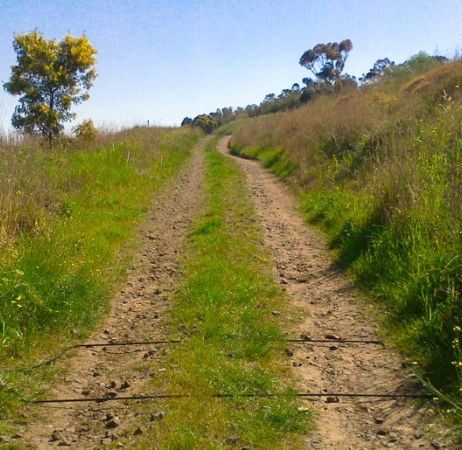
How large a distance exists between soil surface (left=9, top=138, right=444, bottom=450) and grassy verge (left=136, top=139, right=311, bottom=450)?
0.15 meters

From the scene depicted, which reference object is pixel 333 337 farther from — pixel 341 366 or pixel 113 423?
pixel 113 423

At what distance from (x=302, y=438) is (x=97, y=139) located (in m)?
14.9

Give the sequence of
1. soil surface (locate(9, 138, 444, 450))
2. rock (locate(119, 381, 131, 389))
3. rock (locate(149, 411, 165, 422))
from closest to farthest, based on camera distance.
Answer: soil surface (locate(9, 138, 444, 450))
rock (locate(149, 411, 165, 422))
rock (locate(119, 381, 131, 389))

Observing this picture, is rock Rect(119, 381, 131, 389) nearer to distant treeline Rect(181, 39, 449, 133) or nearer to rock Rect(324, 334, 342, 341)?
rock Rect(324, 334, 342, 341)

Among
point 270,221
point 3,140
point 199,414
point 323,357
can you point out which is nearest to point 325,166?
point 270,221

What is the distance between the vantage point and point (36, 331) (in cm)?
500

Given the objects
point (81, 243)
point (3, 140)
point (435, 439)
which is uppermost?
point (3, 140)

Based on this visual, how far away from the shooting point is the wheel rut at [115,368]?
12.0ft

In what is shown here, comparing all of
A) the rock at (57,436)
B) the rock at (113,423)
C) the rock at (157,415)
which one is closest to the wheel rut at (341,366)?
the rock at (157,415)

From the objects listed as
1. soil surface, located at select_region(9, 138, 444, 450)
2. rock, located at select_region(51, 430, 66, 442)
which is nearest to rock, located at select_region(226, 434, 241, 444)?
soil surface, located at select_region(9, 138, 444, 450)

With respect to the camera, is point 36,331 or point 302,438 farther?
point 36,331

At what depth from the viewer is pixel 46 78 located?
59.0ft

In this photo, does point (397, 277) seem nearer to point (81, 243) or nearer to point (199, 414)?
point (199, 414)

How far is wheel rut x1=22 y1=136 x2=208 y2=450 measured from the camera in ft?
12.0
